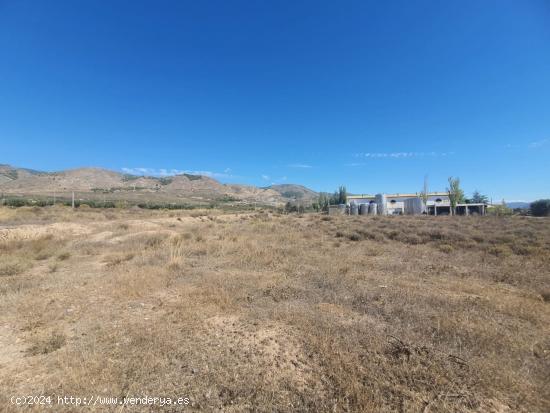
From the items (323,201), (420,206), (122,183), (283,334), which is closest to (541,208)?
(420,206)

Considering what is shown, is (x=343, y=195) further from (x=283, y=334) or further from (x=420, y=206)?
(x=283, y=334)

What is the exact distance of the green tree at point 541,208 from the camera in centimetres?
5427

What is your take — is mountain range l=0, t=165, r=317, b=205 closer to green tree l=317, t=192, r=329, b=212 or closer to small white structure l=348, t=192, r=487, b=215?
green tree l=317, t=192, r=329, b=212

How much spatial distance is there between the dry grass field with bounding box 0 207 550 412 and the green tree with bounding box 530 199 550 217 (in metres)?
62.8

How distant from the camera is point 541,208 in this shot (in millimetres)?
56062

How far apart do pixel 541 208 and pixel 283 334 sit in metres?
76.1

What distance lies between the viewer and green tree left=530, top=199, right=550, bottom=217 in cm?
5427

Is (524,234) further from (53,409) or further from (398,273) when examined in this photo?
(53,409)

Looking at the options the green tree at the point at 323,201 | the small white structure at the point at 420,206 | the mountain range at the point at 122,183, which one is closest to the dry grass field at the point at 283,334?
the small white structure at the point at 420,206

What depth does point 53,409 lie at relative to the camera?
10.4 ft

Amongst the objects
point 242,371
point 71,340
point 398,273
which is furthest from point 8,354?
point 398,273

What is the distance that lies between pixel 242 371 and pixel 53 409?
2.29 metres

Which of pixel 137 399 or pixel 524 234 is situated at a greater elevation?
pixel 524 234

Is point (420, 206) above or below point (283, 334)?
above
